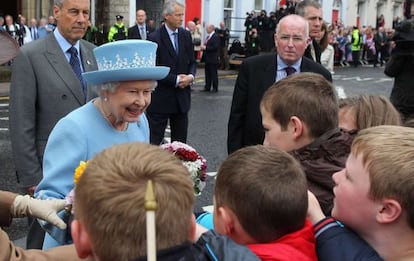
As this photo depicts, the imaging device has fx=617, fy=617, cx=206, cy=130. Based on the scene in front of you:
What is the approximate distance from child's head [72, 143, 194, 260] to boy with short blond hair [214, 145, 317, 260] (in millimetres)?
299

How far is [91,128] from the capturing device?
288cm

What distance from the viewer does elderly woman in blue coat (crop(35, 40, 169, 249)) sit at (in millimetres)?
2797

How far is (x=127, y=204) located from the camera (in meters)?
1.44

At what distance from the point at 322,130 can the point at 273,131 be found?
202 mm


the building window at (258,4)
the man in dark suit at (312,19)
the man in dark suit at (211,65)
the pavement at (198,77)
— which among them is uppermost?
the building window at (258,4)

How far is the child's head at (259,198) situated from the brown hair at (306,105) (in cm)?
64

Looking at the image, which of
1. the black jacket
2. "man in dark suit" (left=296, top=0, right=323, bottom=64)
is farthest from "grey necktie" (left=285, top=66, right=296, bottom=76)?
the black jacket

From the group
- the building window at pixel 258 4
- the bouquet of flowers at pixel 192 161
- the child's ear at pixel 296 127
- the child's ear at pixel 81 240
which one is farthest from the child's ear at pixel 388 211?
the building window at pixel 258 4

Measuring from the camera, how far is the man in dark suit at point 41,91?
3.80m

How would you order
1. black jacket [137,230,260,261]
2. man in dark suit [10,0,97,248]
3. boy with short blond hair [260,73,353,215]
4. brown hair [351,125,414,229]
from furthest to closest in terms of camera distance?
1. man in dark suit [10,0,97,248]
2. boy with short blond hair [260,73,353,215]
3. brown hair [351,125,414,229]
4. black jacket [137,230,260,261]

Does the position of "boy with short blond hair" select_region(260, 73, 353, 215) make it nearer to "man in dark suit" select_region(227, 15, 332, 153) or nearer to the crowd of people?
the crowd of people

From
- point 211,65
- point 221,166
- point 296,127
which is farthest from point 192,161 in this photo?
point 211,65

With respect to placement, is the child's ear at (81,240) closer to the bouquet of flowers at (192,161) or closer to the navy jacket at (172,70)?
the bouquet of flowers at (192,161)

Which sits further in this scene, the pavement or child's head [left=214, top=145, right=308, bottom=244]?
the pavement
